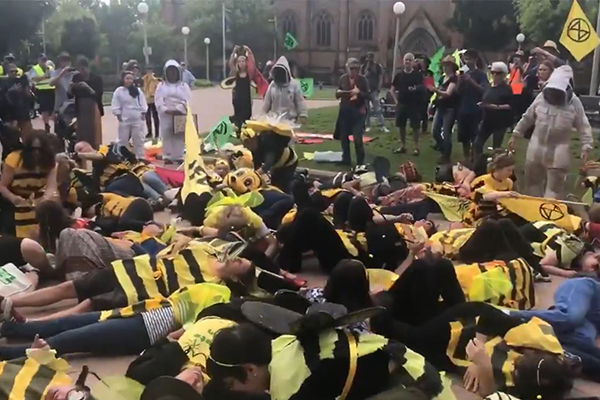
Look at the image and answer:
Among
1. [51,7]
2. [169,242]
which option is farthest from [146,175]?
[51,7]

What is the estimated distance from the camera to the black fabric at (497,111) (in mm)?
10742

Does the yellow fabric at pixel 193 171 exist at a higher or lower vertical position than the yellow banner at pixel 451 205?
higher

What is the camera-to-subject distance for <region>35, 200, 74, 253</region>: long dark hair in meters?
6.02

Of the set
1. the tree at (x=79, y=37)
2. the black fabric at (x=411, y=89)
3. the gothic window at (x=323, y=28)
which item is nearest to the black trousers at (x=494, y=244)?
the black fabric at (x=411, y=89)

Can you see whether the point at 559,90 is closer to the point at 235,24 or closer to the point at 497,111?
the point at 497,111

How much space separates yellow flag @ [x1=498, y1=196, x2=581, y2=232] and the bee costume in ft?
14.7

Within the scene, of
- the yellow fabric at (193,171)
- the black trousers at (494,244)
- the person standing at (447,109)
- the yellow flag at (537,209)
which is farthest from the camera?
the person standing at (447,109)

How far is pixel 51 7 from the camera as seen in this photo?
139 feet

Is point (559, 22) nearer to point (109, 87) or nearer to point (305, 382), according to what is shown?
point (109, 87)

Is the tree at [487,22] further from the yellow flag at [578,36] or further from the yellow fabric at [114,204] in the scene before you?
the yellow fabric at [114,204]

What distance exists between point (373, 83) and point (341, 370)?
1476cm

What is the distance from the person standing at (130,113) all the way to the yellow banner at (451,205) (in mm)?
5741

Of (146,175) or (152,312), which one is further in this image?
(146,175)

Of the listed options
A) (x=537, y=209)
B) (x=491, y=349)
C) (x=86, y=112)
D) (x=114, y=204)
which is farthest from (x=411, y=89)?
(x=491, y=349)
